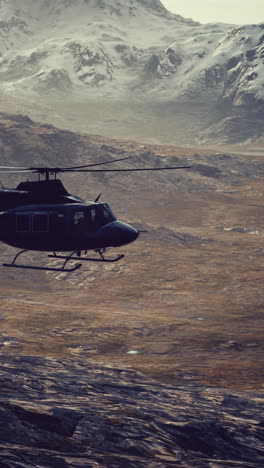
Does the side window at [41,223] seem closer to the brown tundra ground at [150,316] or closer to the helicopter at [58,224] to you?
the helicopter at [58,224]

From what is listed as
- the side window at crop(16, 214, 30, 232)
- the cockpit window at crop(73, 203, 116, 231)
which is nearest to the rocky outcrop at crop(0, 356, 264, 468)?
the side window at crop(16, 214, 30, 232)

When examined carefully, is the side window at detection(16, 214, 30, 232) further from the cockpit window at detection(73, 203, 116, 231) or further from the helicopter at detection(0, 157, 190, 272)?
the cockpit window at detection(73, 203, 116, 231)

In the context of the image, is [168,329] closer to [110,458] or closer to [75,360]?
[75,360]

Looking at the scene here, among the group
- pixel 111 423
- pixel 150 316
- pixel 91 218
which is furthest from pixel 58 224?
pixel 111 423

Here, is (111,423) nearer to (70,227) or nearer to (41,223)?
(41,223)

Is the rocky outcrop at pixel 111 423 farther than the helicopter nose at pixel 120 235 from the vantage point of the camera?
Yes

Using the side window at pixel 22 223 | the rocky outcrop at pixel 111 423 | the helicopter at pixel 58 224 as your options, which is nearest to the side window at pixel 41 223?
the helicopter at pixel 58 224

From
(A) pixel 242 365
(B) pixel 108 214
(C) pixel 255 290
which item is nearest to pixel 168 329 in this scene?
(A) pixel 242 365
